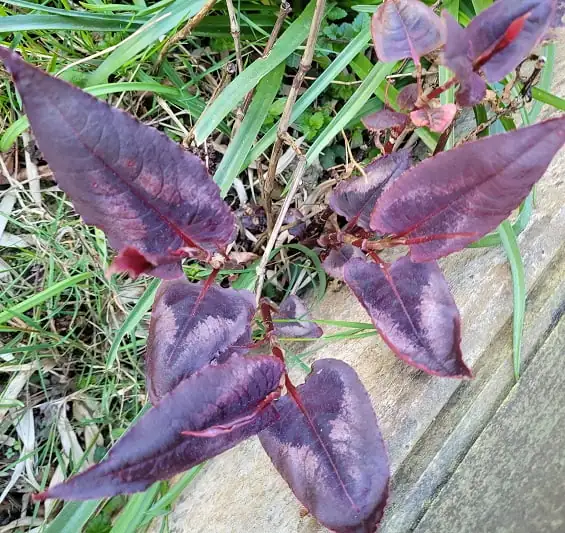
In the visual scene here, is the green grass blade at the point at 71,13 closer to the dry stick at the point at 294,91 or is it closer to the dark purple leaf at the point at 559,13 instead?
the dry stick at the point at 294,91

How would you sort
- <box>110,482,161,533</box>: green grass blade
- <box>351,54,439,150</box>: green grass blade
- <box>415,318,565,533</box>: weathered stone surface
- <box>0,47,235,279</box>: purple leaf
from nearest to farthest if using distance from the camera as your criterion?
<box>0,47,235,279</box>: purple leaf < <box>415,318,565,533</box>: weathered stone surface < <box>110,482,161,533</box>: green grass blade < <box>351,54,439,150</box>: green grass blade

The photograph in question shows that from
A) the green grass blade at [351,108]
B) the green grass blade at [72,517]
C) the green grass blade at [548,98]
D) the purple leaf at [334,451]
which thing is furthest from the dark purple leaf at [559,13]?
the green grass blade at [72,517]

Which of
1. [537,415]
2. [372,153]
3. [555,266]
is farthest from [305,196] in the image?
[537,415]

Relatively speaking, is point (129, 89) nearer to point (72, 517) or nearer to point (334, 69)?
point (334, 69)

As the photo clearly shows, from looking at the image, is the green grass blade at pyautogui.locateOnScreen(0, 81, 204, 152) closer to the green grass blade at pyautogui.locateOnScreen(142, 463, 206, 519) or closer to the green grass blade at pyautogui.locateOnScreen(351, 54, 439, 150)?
the green grass blade at pyautogui.locateOnScreen(351, 54, 439, 150)

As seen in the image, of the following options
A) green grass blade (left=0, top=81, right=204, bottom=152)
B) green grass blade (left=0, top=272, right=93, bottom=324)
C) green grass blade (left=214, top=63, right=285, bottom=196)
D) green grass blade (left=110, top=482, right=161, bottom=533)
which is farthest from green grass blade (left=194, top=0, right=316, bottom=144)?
green grass blade (left=110, top=482, right=161, bottom=533)

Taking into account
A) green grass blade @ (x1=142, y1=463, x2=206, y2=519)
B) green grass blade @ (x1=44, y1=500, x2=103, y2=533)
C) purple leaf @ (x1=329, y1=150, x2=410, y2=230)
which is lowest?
green grass blade @ (x1=44, y1=500, x2=103, y2=533)
